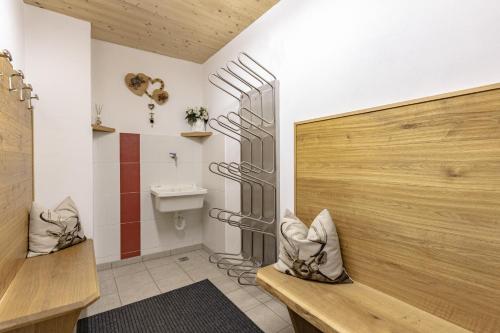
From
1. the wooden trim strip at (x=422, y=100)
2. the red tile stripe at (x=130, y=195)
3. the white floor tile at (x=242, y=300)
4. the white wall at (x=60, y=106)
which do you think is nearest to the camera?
the wooden trim strip at (x=422, y=100)

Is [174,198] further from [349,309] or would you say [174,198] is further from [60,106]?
[349,309]

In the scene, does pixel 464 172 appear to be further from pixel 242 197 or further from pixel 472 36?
pixel 242 197

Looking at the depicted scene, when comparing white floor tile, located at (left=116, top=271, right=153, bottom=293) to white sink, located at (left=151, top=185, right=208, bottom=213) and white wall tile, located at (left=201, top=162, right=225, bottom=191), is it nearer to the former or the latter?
white sink, located at (left=151, top=185, right=208, bottom=213)

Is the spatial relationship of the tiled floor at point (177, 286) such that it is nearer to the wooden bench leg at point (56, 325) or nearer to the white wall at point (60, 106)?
the white wall at point (60, 106)

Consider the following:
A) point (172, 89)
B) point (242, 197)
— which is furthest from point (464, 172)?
point (172, 89)

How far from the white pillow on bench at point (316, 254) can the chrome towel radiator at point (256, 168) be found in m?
0.62

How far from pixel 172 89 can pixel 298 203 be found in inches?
94.8

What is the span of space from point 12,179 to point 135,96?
6.05 ft

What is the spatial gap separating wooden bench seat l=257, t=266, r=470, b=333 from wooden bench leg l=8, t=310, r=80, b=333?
1108 millimetres

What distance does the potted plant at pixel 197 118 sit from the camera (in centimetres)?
338

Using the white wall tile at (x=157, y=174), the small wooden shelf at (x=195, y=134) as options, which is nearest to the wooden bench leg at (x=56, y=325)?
the white wall tile at (x=157, y=174)

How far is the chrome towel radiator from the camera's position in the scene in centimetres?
233

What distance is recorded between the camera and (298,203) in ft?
6.70

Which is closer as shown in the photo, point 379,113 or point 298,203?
point 379,113
